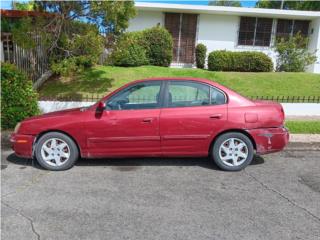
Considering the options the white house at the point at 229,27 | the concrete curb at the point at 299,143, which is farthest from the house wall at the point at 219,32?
the concrete curb at the point at 299,143

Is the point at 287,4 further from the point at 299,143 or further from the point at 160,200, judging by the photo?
the point at 160,200

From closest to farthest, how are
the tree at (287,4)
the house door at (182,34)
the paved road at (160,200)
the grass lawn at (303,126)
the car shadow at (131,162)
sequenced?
the paved road at (160,200) < the car shadow at (131,162) < the grass lawn at (303,126) < the house door at (182,34) < the tree at (287,4)

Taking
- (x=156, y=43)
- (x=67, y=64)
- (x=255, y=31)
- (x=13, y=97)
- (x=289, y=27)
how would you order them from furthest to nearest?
(x=289, y=27) < (x=255, y=31) < (x=156, y=43) < (x=67, y=64) < (x=13, y=97)

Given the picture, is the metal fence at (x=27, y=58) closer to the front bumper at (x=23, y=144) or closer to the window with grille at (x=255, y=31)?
the front bumper at (x=23, y=144)

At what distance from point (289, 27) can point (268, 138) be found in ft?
43.2

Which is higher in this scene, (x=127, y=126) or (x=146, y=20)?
(x=146, y=20)

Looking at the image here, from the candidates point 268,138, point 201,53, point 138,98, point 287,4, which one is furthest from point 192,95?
point 287,4

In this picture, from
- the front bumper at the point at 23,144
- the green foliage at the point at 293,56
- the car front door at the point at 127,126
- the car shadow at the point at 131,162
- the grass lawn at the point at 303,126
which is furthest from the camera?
the green foliage at the point at 293,56

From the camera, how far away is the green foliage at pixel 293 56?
14.8 metres

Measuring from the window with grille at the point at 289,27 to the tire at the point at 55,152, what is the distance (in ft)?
46.3

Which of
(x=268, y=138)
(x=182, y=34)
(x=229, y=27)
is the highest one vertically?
Answer: (x=229, y=27)

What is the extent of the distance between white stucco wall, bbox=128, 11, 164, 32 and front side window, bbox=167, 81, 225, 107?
1107 cm

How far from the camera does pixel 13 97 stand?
7359mm

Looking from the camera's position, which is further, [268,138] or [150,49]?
[150,49]
